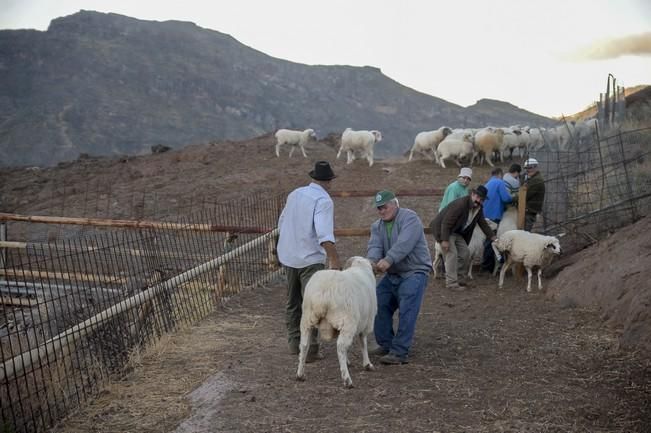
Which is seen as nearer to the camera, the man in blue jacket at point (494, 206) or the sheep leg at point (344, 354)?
the sheep leg at point (344, 354)

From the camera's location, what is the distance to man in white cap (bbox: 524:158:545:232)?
10.8 metres

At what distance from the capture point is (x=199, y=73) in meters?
78.4

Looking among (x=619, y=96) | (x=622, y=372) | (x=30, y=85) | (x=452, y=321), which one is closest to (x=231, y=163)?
(x=619, y=96)

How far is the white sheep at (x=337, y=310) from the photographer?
552cm

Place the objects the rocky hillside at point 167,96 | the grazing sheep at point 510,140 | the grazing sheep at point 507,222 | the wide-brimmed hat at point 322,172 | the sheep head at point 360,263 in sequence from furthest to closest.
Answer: the rocky hillside at point 167,96 → the grazing sheep at point 510,140 → the grazing sheep at point 507,222 → the sheep head at point 360,263 → the wide-brimmed hat at point 322,172

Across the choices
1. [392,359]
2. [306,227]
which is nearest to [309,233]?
[306,227]

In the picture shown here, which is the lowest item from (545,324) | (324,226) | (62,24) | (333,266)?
(545,324)

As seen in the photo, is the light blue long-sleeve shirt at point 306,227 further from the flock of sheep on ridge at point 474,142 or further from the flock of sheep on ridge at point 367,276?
the flock of sheep on ridge at point 474,142

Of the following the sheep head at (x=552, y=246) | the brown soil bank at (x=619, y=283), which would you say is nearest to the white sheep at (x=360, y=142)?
the brown soil bank at (x=619, y=283)

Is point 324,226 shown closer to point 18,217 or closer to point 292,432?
point 292,432

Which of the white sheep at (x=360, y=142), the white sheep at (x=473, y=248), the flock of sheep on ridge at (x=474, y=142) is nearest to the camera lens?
the white sheep at (x=473, y=248)

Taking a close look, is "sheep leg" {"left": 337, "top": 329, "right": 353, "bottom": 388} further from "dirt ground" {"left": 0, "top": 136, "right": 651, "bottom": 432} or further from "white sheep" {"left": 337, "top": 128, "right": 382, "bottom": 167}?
"white sheep" {"left": 337, "top": 128, "right": 382, "bottom": 167}

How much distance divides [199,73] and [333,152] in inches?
2189

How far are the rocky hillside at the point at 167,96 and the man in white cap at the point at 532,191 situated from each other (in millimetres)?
44009
